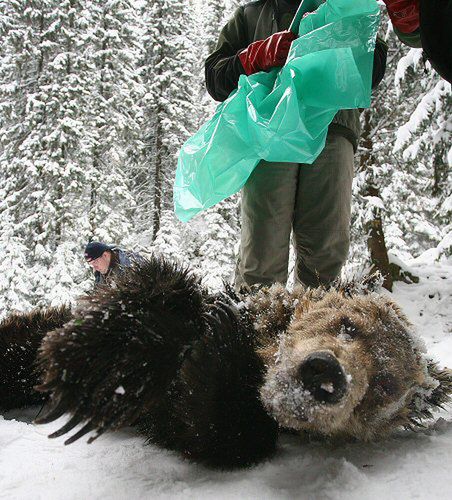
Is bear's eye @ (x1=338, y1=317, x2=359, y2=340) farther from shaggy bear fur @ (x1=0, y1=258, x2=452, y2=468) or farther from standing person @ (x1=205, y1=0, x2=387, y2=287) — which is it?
standing person @ (x1=205, y1=0, x2=387, y2=287)

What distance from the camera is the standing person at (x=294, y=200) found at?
3119mm

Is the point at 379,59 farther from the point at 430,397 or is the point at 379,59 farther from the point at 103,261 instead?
the point at 103,261

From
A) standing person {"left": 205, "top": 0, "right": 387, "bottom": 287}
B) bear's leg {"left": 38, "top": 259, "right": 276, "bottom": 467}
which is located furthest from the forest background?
bear's leg {"left": 38, "top": 259, "right": 276, "bottom": 467}

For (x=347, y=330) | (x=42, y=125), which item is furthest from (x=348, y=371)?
(x=42, y=125)

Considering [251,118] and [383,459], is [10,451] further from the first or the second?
[251,118]

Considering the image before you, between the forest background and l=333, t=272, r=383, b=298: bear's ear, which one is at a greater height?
the forest background

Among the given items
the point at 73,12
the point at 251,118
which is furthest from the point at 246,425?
the point at 73,12

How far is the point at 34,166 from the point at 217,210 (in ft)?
26.4

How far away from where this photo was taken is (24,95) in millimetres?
17000

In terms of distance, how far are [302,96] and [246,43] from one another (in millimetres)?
1165

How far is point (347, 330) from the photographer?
1845 millimetres

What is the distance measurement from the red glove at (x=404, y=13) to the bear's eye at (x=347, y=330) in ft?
5.05

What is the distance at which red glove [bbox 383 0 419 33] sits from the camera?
207 cm

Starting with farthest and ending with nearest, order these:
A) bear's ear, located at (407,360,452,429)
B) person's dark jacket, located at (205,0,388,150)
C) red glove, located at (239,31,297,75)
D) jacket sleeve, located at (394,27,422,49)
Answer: person's dark jacket, located at (205,0,388,150)
red glove, located at (239,31,297,75)
jacket sleeve, located at (394,27,422,49)
bear's ear, located at (407,360,452,429)
